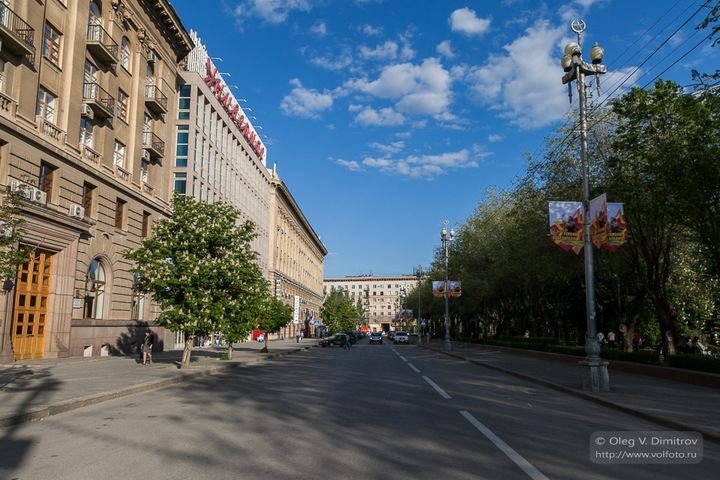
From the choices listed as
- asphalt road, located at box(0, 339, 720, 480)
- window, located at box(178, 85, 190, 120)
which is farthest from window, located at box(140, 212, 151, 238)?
asphalt road, located at box(0, 339, 720, 480)

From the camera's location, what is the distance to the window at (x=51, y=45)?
2188cm

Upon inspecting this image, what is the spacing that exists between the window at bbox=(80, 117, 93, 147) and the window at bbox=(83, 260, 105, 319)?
582cm

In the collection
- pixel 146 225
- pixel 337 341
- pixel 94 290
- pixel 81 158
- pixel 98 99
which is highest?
pixel 98 99

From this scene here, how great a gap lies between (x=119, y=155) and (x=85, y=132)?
3.56m

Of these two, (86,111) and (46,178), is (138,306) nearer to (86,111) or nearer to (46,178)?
(46,178)

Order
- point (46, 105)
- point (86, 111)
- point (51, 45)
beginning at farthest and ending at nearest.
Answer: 1. point (86, 111)
2. point (51, 45)
3. point (46, 105)

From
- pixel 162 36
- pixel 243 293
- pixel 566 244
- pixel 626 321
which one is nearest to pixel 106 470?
pixel 566 244

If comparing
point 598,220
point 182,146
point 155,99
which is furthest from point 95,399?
point 182,146

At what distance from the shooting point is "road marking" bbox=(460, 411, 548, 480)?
5.60 metres

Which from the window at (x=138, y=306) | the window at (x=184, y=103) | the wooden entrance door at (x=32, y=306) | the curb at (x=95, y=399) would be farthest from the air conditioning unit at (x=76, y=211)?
the window at (x=184, y=103)

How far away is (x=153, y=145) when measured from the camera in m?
31.4

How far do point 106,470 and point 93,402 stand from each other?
6.31 m

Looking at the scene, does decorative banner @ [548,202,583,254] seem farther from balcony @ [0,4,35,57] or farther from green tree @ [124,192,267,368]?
balcony @ [0,4,35,57]

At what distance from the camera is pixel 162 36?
32.8 m
